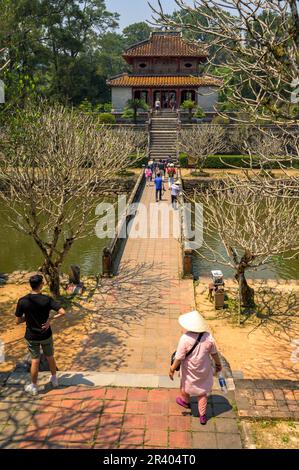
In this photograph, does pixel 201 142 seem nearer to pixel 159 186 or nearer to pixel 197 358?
pixel 159 186

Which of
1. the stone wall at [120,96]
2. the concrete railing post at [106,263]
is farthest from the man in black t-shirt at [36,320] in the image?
the stone wall at [120,96]

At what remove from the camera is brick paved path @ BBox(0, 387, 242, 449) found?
4820mm

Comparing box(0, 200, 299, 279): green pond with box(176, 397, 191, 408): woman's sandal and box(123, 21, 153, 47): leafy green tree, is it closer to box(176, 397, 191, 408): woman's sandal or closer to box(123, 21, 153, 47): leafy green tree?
box(176, 397, 191, 408): woman's sandal

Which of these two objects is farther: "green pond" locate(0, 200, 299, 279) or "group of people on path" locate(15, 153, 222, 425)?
"green pond" locate(0, 200, 299, 279)

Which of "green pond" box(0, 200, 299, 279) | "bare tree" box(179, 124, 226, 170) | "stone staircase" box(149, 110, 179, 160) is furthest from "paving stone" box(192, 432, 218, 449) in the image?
"stone staircase" box(149, 110, 179, 160)

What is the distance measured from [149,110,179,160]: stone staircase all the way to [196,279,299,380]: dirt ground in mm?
23086

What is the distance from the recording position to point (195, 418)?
5227 millimetres

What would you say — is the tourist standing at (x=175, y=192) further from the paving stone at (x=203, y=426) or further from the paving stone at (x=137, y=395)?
the paving stone at (x=203, y=426)

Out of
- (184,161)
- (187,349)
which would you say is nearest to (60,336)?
(187,349)

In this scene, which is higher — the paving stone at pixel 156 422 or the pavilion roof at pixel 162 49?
the pavilion roof at pixel 162 49

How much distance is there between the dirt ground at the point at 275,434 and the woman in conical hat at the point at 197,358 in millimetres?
607

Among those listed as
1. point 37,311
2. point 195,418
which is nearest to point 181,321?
point 195,418

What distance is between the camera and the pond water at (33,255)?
14.8 metres

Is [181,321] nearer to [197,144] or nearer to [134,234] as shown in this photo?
[134,234]
